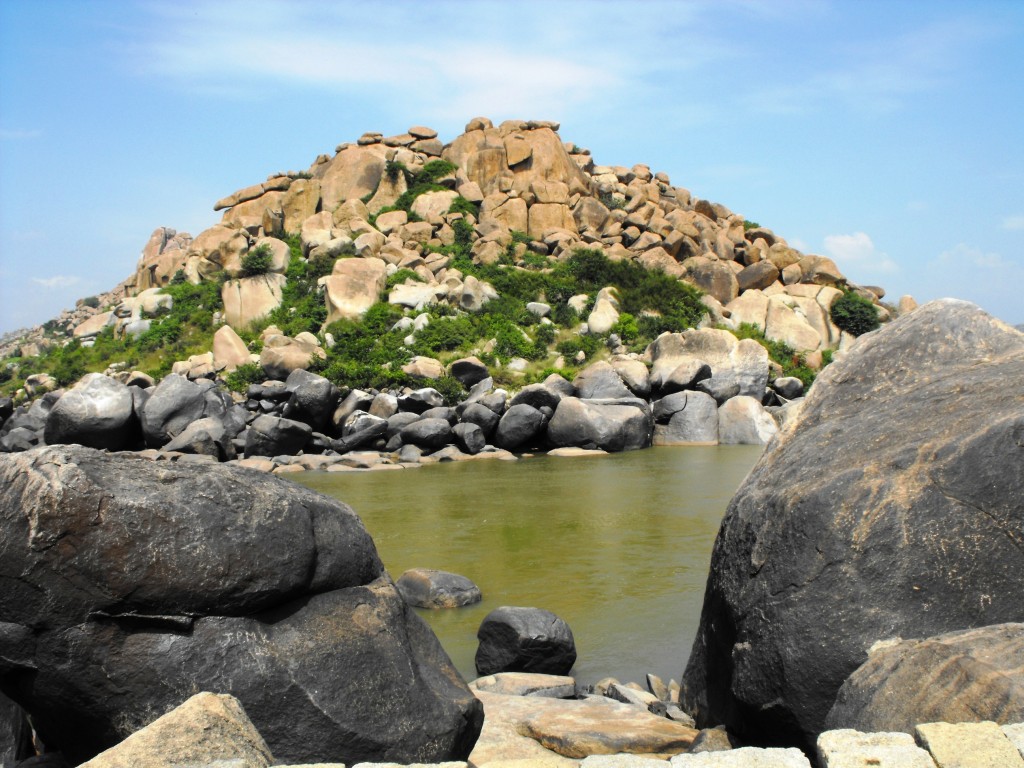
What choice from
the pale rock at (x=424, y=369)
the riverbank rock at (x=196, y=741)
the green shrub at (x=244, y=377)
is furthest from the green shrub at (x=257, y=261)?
the riverbank rock at (x=196, y=741)

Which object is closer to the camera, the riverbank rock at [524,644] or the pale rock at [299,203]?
the riverbank rock at [524,644]

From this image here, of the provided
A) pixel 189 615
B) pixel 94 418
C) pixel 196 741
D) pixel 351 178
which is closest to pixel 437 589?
pixel 189 615

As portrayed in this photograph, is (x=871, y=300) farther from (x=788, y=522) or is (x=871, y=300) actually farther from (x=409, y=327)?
(x=788, y=522)

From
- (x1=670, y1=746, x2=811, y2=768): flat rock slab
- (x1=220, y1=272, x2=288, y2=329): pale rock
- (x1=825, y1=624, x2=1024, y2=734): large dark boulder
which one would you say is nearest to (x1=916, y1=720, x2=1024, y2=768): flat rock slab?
(x1=825, y1=624, x2=1024, y2=734): large dark boulder

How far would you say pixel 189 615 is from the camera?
468 centimetres

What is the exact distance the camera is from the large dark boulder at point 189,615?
445 centimetres

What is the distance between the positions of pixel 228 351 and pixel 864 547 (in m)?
32.5

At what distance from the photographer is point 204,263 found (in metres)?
46.2

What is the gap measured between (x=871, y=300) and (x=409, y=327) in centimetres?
2199

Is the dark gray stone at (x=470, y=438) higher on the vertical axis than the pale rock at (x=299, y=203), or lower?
lower

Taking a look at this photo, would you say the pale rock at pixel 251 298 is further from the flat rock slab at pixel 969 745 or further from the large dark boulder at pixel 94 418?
the flat rock slab at pixel 969 745

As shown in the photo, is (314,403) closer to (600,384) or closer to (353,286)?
(600,384)

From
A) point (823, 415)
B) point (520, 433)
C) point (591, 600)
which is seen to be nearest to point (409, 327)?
point (520, 433)

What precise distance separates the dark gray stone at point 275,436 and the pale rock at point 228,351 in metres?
8.39
